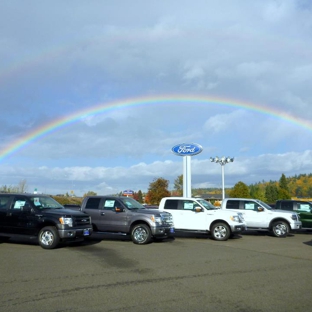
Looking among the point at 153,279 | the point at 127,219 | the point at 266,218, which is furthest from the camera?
the point at 266,218

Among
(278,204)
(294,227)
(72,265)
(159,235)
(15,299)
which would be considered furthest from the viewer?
(278,204)

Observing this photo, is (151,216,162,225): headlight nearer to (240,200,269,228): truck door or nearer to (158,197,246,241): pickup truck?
(158,197,246,241): pickup truck

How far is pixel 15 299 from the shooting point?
269 inches

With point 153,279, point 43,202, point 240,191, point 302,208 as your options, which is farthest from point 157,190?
point 153,279

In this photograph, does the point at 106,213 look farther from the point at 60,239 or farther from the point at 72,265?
the point at 72,265

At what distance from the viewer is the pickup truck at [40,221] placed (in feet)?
42.9

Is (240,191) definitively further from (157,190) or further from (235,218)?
(235,218)

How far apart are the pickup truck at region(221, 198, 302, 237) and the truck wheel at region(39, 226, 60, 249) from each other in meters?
10.3

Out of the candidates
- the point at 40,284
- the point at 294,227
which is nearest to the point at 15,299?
the point at 40,284

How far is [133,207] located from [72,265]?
6.27 metres

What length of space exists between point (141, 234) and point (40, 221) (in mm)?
3973

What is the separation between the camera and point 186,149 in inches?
1266

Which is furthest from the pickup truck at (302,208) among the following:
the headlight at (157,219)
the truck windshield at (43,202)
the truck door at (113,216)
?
the truck windshield at (43,202)

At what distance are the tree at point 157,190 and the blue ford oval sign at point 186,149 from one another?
101 ft
